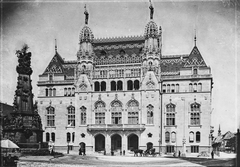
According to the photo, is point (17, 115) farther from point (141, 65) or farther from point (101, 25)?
point (141, 65)

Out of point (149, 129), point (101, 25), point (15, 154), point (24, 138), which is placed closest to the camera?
point (15, 154)

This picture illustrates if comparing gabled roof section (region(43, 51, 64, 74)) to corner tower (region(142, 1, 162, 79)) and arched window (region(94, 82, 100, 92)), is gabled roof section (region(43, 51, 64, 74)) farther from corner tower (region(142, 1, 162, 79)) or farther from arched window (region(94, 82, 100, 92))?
corner tower (region(142, 1, 162, 79))

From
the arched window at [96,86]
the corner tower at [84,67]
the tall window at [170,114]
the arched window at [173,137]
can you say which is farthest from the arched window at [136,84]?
the arched window at [173,137]

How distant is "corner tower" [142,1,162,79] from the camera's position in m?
41.9

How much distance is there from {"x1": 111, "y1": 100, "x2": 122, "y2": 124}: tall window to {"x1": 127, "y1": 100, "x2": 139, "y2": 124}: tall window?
106 cm

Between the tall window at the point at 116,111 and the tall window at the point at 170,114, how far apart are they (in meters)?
5.32

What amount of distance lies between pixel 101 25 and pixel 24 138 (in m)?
10.6

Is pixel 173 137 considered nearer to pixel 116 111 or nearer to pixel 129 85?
pixel 116 111

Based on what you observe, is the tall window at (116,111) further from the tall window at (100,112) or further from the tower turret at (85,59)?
the tower turret at (85,59)

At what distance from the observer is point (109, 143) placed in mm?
42500

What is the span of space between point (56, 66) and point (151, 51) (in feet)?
37.6

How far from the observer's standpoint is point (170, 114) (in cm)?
4266

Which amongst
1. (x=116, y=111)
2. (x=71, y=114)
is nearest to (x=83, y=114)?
(x=71, y=114)

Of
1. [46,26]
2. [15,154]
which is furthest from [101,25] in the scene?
[15,154]
